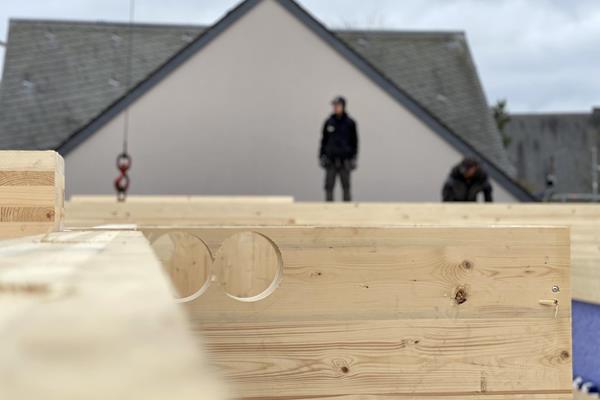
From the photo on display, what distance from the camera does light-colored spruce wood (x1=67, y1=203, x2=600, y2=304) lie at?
4105 mm

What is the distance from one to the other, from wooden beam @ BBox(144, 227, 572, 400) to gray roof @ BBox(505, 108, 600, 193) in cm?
3111

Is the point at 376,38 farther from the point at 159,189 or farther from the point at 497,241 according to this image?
the point at 497,241

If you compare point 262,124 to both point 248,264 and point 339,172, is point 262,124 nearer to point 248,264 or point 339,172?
point 339,172

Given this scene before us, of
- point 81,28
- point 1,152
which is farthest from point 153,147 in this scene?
point 1,152

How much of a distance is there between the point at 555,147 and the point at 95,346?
3536 cm

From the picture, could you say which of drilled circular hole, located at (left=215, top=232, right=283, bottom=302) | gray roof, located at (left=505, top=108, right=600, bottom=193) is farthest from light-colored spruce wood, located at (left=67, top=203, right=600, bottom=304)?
gray roof, located at (left=505, top=108, right=600, bottom=193)

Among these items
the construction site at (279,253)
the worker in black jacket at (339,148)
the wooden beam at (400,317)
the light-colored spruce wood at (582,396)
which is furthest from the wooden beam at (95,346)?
the worker in black jacket at (339,148)

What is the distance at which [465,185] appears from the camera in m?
8.99

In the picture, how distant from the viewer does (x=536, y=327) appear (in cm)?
174

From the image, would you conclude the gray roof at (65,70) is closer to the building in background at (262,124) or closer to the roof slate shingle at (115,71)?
the roof slate shingle at (115,71)

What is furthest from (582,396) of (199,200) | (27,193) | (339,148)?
(339,148)

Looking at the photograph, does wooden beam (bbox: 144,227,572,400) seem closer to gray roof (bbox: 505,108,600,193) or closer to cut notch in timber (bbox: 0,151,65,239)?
cut notch in timber (bbox: 0,151,65,239)

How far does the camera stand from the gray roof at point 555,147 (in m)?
31.8

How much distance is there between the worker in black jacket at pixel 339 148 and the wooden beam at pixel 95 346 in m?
9.43
